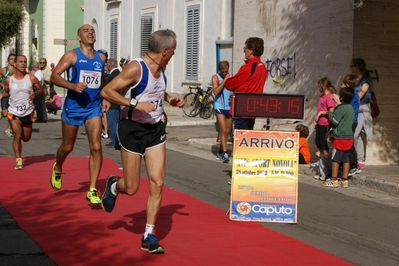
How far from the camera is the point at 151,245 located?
7.50 metres

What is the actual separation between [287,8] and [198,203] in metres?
7.31

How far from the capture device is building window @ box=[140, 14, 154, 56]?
31388 millimetres

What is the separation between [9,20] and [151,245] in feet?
137

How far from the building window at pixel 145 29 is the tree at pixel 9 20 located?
17364 millimetres

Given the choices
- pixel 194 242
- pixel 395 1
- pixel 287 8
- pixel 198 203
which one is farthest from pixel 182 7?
pixel 194 242

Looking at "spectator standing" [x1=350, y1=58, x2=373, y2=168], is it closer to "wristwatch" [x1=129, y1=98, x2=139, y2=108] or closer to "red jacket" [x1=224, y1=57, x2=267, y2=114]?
"red jacket" [x1=224, y1=57, x2=267, y2=114]

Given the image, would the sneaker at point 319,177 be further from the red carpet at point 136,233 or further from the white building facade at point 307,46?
the red carpet at point 136,233

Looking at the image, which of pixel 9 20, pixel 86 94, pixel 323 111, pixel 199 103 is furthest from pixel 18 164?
pixel 9 20

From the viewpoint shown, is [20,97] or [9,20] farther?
[9,20]

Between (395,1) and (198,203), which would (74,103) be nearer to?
(198,203)

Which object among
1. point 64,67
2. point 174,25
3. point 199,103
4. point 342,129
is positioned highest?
point 174,25

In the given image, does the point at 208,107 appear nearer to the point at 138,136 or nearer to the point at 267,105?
the point at 267,105

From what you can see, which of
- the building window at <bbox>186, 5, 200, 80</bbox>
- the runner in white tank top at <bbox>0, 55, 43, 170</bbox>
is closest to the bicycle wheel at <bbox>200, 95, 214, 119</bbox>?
the building window at <bbox>186, 5, 200, 80</bbox>

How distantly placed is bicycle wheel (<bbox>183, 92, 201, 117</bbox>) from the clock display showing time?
16.6 m
